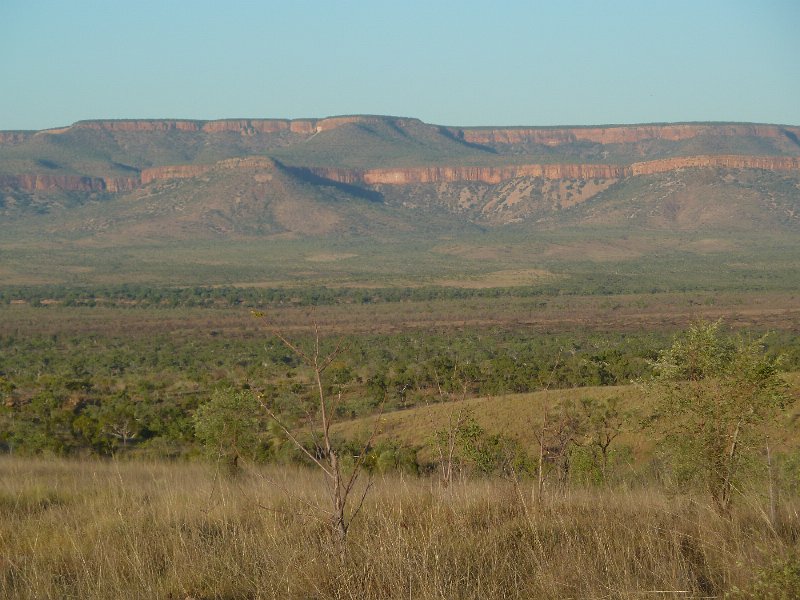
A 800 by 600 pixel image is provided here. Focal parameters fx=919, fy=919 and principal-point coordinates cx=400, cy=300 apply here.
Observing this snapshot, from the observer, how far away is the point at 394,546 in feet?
16.8

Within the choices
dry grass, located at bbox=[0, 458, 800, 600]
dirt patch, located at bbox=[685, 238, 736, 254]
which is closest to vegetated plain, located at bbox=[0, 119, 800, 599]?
dry grass, located at bbox=[0, 458, 800, 600]

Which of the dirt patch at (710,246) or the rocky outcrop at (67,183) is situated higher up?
the rocky outcrop at (67,183)

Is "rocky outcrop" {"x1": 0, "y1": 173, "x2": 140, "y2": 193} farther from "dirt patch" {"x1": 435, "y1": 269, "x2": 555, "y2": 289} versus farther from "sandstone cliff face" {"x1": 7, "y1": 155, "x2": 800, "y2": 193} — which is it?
"dirt patch" {"x1": 435, "y1": 269, "x2": 555, "y2": 289}

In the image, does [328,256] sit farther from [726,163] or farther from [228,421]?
[228,421]

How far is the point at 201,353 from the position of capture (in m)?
53.4

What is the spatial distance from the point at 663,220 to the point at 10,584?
150205mm

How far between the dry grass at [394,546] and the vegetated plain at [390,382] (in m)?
0.03

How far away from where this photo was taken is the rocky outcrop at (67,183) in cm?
17700

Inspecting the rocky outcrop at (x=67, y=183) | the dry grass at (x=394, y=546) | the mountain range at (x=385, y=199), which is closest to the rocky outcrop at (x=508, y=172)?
the mountain range at (x=385, y=199)

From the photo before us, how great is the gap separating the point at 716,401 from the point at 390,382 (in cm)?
2963

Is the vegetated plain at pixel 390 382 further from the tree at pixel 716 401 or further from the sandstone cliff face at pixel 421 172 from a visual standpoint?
the sandstone cliff face at pixel 421 172

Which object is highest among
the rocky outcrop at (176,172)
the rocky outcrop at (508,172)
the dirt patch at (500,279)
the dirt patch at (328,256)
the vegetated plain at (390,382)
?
the rocky outcrop at (176,172)

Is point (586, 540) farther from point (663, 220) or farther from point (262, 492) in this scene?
point (663, 220)

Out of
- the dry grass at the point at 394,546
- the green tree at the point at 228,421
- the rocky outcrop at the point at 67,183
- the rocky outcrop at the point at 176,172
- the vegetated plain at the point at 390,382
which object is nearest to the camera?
the dry grass at the point at 394,546
